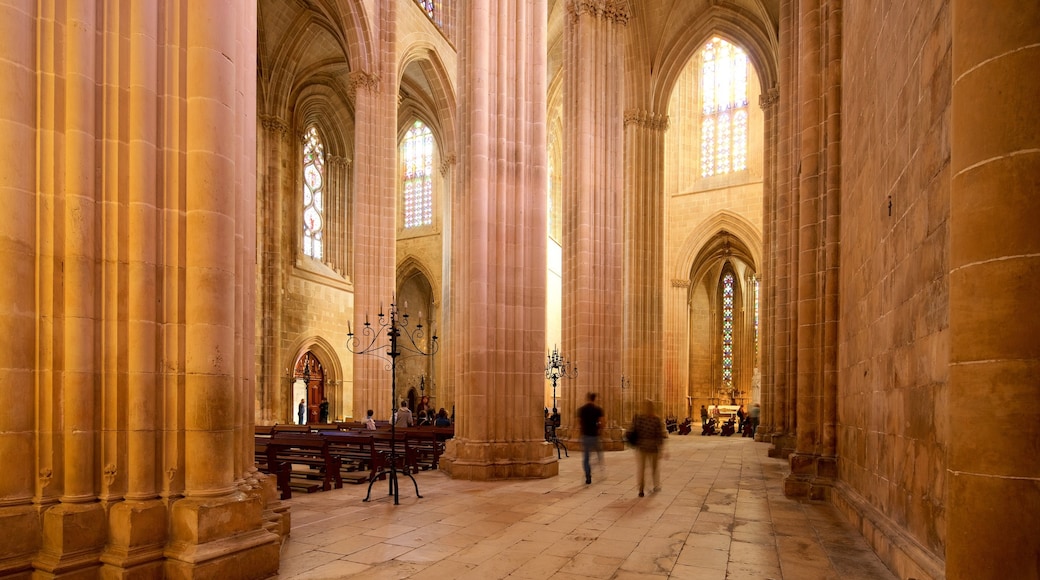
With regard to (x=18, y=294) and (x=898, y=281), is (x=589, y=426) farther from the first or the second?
(x=18, y=294)

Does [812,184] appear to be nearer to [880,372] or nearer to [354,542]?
[880,372]

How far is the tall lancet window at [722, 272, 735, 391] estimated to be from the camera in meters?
44.8

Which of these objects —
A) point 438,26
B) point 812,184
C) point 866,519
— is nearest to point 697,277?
point 438,26

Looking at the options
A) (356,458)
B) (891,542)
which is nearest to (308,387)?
(356,458)

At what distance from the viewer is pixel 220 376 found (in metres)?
5.39

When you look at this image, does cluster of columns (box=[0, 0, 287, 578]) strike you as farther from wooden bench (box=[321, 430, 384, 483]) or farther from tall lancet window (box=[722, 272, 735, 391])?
tall lancet window (box=[722, 272, 735, 391])

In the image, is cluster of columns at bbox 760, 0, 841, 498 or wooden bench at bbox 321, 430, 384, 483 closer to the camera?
cluster of columns at bbox 760, 0, 841, 498

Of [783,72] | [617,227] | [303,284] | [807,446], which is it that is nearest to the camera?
[807,446]

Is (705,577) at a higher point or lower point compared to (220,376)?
lower

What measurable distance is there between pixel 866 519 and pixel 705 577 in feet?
7.56

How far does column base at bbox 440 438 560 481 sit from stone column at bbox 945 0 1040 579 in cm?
901

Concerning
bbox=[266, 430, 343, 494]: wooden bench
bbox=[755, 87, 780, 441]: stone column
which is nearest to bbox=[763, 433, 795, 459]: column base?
bbox=[755, 87, 780, 441]: stone column

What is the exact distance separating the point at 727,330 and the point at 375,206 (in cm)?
3290

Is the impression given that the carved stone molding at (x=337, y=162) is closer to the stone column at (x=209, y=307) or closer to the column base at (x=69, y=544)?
the stone column at (x=209, y=307)
